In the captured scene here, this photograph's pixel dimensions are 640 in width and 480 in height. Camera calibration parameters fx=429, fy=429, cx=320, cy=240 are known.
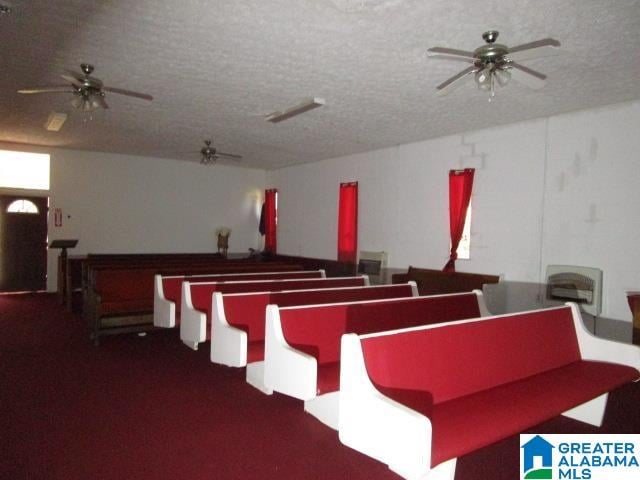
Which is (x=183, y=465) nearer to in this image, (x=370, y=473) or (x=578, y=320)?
(x=370, y=473)

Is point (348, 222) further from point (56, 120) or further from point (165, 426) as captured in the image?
point (165, 426)

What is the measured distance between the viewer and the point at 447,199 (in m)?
6.03

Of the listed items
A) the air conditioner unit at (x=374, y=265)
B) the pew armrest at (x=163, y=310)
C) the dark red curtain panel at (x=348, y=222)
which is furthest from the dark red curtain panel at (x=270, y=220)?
the pew armrest at (x=163, y=310)

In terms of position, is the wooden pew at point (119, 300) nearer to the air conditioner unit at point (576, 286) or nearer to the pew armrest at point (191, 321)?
the pew armrest at point (191, 321)

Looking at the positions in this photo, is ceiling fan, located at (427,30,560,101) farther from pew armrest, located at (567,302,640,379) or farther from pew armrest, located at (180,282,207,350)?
pew armrest, located at (180,282,207,350)

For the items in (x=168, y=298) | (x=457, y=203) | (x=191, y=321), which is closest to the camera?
(x=191, y=321)

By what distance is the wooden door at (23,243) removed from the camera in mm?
7562

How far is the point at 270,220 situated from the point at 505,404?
7987mm

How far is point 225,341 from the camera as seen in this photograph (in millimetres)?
2703

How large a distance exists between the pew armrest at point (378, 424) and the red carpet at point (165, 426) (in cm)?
54

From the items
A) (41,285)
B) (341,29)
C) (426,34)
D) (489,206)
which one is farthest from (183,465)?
(41,285)

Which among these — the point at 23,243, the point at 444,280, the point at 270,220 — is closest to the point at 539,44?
the point at 444,280

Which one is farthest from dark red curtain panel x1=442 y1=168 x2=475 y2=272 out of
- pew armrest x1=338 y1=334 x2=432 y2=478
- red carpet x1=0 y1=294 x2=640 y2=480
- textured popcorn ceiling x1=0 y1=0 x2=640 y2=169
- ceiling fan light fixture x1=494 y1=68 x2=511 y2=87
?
pew armrest x1=338 y1=334 x2=432 y2=478

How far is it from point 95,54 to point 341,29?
2.02m
